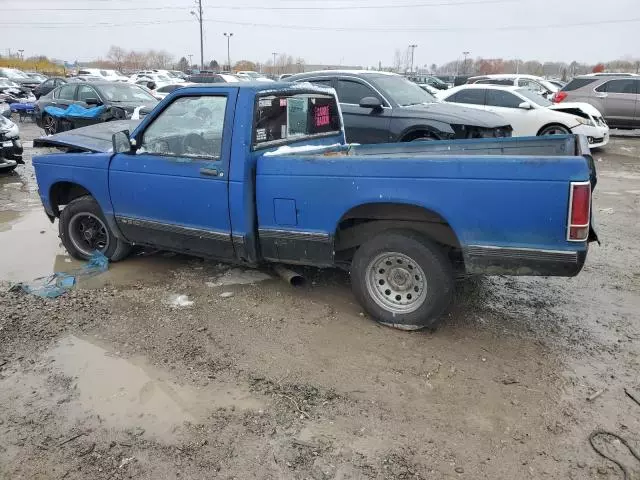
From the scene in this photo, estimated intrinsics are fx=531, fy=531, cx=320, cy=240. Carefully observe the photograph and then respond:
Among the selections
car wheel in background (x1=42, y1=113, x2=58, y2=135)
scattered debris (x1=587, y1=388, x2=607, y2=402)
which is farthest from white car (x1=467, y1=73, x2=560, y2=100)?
scattered debris (x1=587, y1=388, x2=607, y2=402)

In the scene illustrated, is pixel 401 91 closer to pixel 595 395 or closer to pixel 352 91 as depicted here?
pixel 352 91

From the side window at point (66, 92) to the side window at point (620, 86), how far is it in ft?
50.1

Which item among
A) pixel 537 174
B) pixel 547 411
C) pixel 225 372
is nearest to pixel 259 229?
pixel 225 372

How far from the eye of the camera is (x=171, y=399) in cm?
328

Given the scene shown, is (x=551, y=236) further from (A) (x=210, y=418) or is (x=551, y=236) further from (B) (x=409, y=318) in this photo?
(A) (x=210, y=418)

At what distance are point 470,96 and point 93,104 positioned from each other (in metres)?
9.44

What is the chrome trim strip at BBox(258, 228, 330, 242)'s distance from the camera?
13.7ft

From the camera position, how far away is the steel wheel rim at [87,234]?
563cm

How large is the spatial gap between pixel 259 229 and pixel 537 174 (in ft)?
7.16

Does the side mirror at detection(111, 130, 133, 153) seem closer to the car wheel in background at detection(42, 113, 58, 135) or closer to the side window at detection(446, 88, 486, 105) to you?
the side window at detection(446, 88, 486, 105)

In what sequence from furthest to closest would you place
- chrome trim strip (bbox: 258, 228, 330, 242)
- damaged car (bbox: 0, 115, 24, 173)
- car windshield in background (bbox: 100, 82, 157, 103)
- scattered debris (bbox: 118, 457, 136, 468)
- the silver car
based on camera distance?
the silver car < car windshield in background (bbox: 100, 82, 157, 103) < damaged car (bbox: 0, 115, 24, 173) < chrome trim strip (bbox: 258, 228, 330, 242) < scattered debris (bbox: 118, 457, 136, 468)

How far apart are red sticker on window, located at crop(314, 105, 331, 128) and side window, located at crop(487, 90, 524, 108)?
8.62 metres

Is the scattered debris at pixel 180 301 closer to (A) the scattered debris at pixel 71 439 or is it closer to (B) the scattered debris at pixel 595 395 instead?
(A) the scattered debris at pixel 71 439

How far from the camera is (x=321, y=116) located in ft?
17.4
